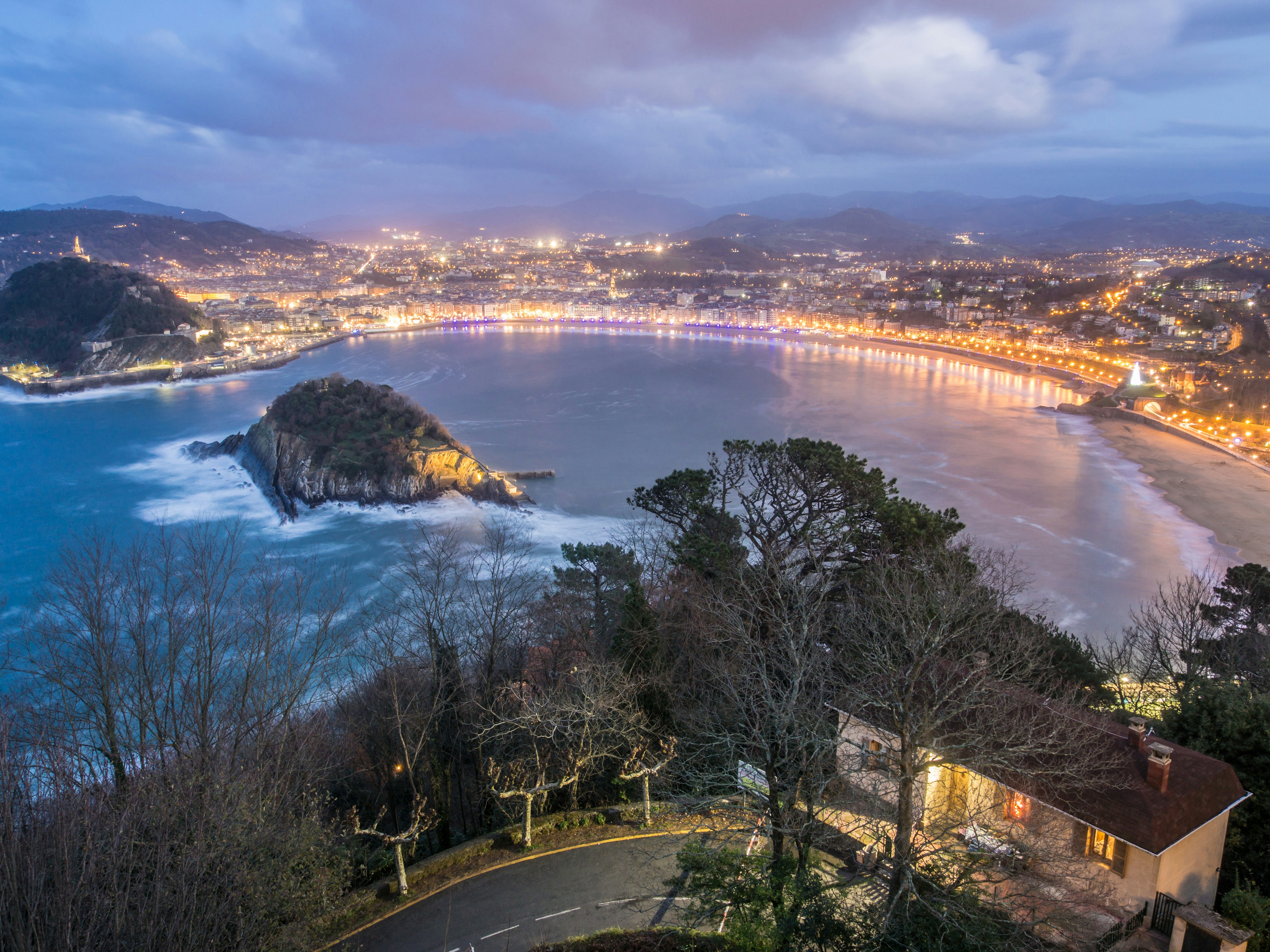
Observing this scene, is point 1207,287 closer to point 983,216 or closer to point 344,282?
point 344,282

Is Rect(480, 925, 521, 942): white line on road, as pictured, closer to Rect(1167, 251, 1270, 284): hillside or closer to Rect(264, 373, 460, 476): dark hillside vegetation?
Rect(264, 373, 460, 476): dark hillside vegetation

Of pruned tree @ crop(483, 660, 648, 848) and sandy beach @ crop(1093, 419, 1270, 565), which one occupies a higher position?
pruned tree @ crop(483, 660, 648, 848)

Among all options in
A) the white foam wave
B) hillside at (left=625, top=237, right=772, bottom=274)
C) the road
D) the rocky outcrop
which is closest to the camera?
the road

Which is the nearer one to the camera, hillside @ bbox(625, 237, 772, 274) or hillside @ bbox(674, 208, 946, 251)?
hillside @ bbox(625, 237, 772, 274)

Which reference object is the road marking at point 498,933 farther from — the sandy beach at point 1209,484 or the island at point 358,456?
the sandy beach at point 1209,484

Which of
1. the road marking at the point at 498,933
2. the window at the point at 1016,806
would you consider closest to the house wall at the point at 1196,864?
the window at the point at 1016,806

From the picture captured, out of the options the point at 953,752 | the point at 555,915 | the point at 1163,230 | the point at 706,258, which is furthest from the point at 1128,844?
the point at 1163,230

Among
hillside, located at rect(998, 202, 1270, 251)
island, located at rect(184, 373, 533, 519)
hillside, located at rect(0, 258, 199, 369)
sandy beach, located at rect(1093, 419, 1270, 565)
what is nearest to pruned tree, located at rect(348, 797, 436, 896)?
island, located at rect(184, 373, 533, 519)
